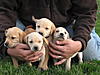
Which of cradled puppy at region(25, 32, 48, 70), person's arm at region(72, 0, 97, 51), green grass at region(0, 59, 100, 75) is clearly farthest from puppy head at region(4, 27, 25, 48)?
person's arm at region(72, 0, 97, 51)

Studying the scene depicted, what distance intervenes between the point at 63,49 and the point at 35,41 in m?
0.46

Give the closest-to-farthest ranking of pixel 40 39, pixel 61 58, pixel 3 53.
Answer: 1. pixel 40 39
2. pixel 61 58
3. pixel 3 53

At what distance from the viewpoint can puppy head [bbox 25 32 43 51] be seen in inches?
188

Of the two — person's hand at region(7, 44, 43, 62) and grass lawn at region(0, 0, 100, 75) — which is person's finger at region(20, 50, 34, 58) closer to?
person's hand at region(7, 44, 43, 62)

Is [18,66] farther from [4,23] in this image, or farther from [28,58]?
[4,23]

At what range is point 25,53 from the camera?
4.95 metres

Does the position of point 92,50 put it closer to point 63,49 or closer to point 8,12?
point 63,49

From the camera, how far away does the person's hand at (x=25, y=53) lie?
4.95m

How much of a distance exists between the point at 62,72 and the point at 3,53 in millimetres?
1026

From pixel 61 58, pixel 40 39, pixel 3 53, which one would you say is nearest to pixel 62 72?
pixel 61 58

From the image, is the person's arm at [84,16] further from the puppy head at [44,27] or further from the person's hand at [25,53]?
the person's hand at [25,53]

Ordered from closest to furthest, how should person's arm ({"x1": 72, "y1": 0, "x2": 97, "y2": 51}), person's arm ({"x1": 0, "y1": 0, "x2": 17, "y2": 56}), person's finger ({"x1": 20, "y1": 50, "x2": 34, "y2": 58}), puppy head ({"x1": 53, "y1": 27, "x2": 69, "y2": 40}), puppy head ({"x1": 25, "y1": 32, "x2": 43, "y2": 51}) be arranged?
puppy head ({"x1": 25, "y1": 32, "x2": 43, "y2": 51}), person's finger ({"x1": 20, "y1": 50, "x2": 34, "y2": 58}), puppy head ({"x1": 53, "y1": 27, "x2": 69, "y2": 40}), person's arm ({"x1": 72, "y1": 0, "x2": 97, "y2": 51}), person's arm ({"x1": 0, "y1": 0, "x2": 17, "y2": 56})

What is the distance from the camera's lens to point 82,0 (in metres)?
5.76

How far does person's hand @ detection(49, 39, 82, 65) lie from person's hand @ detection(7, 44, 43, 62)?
20 centimetres
